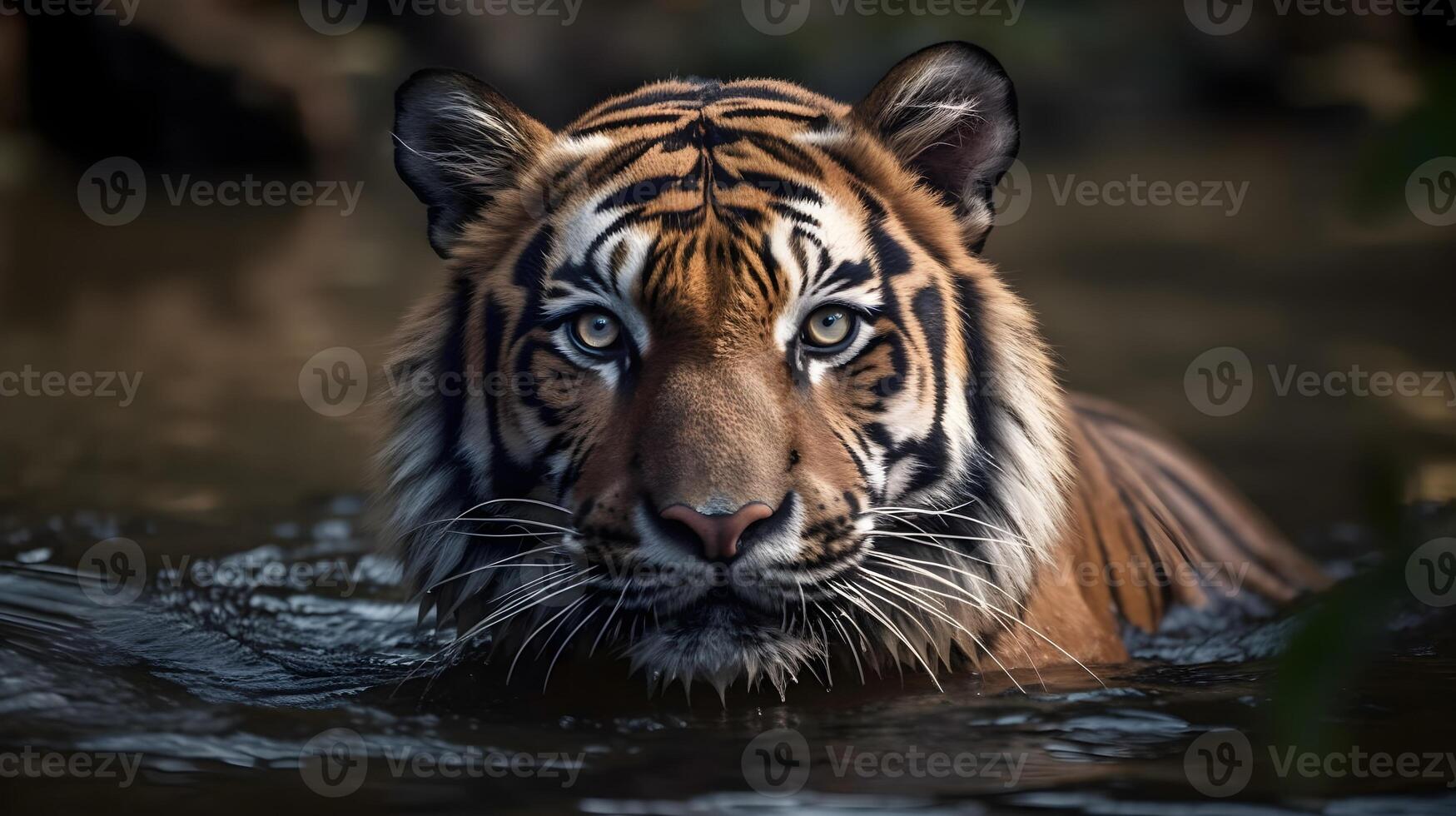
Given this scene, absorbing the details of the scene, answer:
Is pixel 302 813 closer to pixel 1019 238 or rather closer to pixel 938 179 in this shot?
pixel 938 179

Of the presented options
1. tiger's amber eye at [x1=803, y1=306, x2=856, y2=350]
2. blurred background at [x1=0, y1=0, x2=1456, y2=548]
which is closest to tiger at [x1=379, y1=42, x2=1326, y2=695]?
tiger's amber eye at [x1=803, y1=306, x2=856, y2=350]

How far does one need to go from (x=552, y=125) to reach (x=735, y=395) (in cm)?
764

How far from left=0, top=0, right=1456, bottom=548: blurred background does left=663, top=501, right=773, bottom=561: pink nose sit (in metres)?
0.84

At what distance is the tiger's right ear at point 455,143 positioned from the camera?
235cm

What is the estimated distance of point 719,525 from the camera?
1.80 m

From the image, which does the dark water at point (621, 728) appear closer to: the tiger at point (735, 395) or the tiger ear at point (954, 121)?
the tiger at point (735, 395)

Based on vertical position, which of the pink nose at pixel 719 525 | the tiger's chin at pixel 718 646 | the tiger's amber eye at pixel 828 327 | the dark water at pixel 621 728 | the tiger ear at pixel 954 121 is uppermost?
the tiger ear at pixel 954 121

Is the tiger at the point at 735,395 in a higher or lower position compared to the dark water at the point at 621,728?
higher

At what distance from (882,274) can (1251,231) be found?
20.8 feet

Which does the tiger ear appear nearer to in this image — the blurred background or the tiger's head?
Answer: the tiger's head

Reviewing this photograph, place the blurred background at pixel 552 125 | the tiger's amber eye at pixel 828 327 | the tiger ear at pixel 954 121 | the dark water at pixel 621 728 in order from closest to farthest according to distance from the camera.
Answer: the dark water at pixel 621 728 < the tiger's amber eye at pixel 828 327 < the tiger ear at pixel 954 121 < the blurred background at pixel 552 125

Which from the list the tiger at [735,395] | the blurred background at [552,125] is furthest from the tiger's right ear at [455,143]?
the blurred background at [552,125]

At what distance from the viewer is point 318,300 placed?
616 centimetres

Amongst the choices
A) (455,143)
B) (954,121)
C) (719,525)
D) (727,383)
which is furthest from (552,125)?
(719,525)
